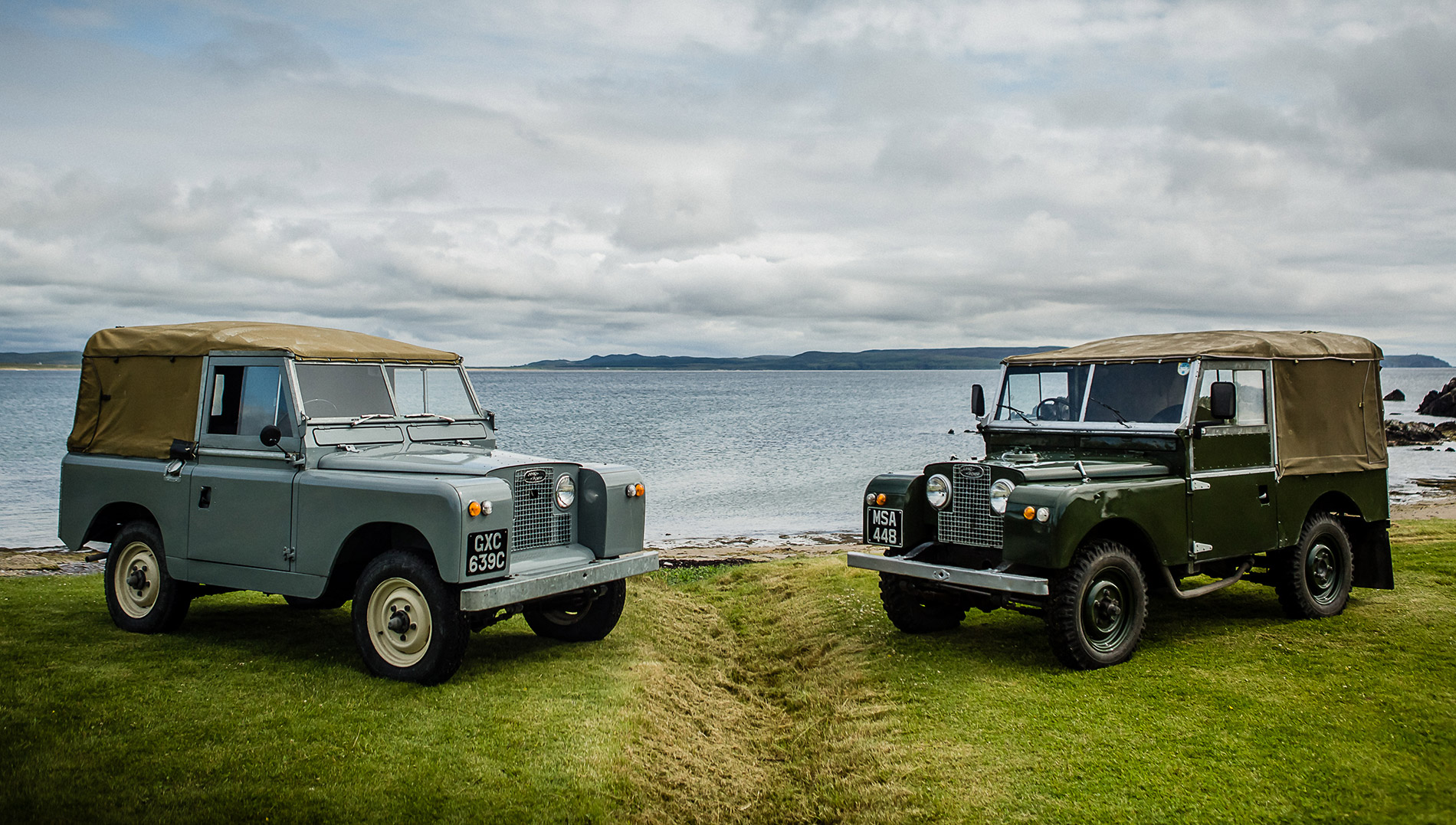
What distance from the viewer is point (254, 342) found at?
27.1 feet

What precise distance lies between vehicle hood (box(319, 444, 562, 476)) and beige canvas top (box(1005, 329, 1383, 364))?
5461mm

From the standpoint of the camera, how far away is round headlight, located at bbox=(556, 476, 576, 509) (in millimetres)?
7965

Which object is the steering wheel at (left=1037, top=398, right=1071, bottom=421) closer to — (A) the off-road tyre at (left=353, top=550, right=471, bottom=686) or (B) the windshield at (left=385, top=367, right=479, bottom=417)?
(B) the windshield at (left=385, top=367, right=479, bottom=417)

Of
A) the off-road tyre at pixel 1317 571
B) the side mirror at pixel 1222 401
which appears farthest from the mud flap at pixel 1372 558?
the side mirror at pixel 1222 401

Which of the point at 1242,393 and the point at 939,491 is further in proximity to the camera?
the point at 1242,393

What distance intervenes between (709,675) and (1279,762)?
468cm

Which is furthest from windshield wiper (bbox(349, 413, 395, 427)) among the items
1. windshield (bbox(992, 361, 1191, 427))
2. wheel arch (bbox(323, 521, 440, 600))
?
windshield (bbox(992, 361, 1191, 427))

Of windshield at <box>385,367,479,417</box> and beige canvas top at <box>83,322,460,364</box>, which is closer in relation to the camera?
beige canvas top at <box>83,322,460,364</box>

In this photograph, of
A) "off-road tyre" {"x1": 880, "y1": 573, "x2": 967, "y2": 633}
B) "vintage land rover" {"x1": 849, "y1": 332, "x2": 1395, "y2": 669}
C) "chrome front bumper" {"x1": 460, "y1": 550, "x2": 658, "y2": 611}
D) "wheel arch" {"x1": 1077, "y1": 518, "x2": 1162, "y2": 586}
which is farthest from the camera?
"off-road tyre" {"x1": 880, "y1": 573, "x2": 967, "y2": 633}

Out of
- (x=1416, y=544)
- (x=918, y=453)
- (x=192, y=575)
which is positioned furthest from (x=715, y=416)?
(x=192, y=575)

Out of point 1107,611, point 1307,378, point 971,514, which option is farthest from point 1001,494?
point 1307,378

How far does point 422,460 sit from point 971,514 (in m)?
4.78

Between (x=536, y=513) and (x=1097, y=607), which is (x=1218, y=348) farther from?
(x=536, y=513)

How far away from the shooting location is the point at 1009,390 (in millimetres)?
10109
